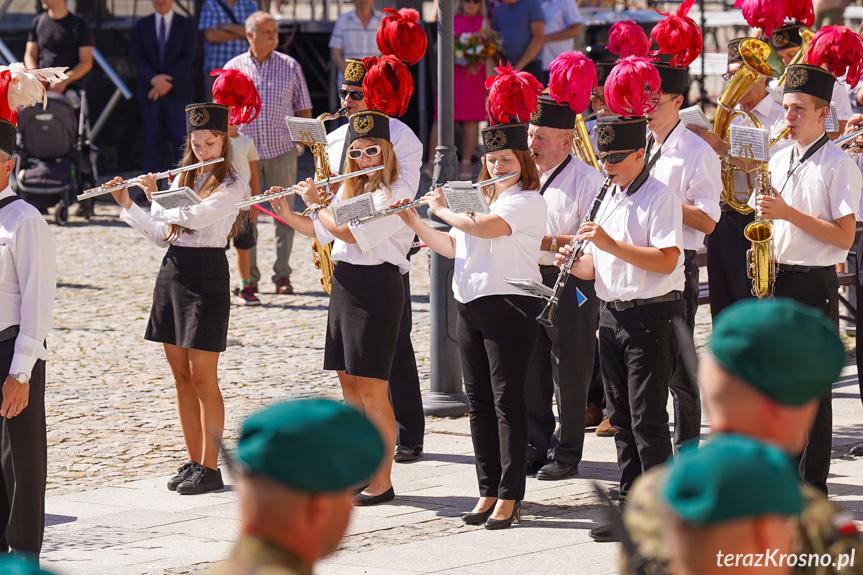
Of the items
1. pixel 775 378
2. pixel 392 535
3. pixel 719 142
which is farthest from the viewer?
pixel 719 142

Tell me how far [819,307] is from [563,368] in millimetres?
1548

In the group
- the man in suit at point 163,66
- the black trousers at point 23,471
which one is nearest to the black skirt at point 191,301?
the black trousers at point 23,471

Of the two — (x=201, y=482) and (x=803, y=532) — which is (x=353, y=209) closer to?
(x=201, y=482)

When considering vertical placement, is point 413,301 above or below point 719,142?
below

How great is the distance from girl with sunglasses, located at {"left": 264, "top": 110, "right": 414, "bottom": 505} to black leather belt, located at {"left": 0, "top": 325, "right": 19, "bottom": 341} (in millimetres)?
1828

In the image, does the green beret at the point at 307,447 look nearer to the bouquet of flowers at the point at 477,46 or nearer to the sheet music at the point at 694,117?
the sheet music at the point at 694,117

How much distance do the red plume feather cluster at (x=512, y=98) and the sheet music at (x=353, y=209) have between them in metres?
0.76

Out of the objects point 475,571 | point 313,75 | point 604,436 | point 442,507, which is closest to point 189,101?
point 313,75

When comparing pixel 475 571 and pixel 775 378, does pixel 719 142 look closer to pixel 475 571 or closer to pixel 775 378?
pixel 475 571

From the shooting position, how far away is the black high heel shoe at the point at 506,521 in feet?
19.9

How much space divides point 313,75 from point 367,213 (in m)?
14.0

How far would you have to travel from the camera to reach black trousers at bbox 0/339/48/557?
511cm

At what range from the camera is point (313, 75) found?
19922 millimetres

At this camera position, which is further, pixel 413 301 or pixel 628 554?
pixel 413 301
